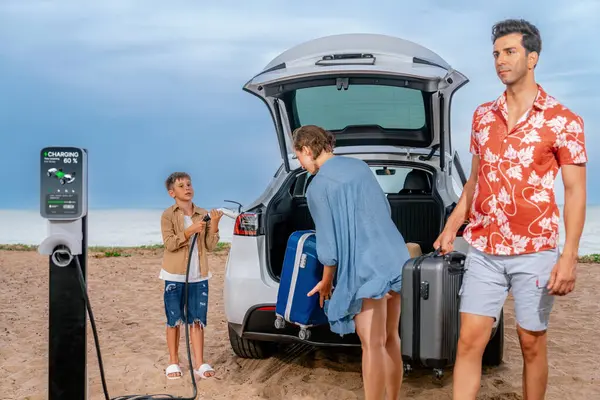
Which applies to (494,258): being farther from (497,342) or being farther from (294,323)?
(497,342)

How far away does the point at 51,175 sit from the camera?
3.14 m

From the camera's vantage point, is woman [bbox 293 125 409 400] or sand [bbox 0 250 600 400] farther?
sand [bbox 0 250 600 400]

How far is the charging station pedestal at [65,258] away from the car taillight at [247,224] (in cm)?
130

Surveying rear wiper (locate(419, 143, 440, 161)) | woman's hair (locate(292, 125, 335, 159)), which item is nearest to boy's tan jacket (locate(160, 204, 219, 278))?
woman's hair (locate(292, 125, 335, 159))

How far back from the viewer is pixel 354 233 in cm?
343

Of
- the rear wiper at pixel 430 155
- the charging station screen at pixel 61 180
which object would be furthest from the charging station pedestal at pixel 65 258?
the rear wiper at pixel 430 155

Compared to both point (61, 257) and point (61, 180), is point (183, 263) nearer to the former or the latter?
point (61, 257)

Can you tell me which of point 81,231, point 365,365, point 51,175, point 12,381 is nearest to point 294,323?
point 365,365

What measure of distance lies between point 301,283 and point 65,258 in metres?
1.25

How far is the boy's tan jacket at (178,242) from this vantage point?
4.50 meters

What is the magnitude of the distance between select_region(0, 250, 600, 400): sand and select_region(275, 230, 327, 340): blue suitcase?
0.61 meters

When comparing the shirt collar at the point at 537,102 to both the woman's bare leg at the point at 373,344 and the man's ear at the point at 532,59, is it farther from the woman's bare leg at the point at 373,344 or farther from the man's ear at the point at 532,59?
the woman's bare leg at the point at 373,344

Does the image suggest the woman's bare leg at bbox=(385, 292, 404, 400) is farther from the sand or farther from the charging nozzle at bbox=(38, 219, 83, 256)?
the charging nozzle at bbox=(38, 219, 83, 256)

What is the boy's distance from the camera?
4535mm
